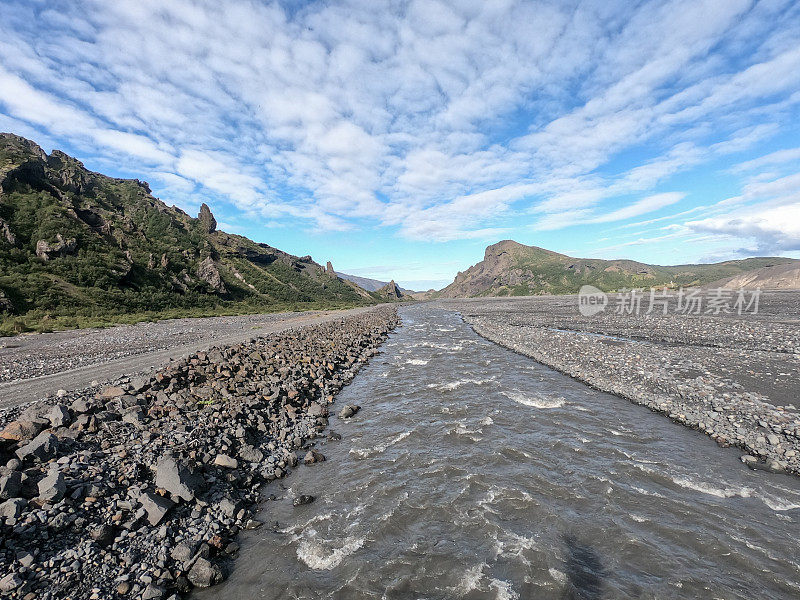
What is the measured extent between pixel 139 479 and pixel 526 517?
36.0 ft

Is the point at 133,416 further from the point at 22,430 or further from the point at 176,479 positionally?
the point at 176,479

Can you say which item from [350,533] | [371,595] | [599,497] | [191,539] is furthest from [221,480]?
[599,497]

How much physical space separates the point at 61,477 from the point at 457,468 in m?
11.2

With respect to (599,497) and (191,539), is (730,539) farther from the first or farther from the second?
(191,539)

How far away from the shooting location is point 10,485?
7301mm

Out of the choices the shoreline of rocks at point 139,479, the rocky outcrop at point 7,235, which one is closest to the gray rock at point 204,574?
the shoreline of rocks at point 139,479

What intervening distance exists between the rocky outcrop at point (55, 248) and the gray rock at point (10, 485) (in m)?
82.0

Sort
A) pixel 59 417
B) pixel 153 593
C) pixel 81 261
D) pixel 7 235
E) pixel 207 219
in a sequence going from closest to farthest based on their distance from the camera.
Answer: pixel 153 593 < pixel 59 417 < pixel 7 235 < pixel 81 261 < pixel 207 219

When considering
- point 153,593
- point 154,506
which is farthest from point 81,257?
point 153,593

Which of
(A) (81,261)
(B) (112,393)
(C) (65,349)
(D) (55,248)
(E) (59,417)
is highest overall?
(D) (55,248)

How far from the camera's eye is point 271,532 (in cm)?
843

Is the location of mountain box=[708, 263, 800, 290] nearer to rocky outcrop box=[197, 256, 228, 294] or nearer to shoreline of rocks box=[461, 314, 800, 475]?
shoreline of rocks box=[461, 314, 800, 475]

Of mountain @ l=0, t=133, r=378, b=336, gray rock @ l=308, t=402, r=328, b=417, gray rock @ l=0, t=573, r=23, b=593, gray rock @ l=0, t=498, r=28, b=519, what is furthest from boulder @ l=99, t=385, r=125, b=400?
mountain @ l=0, t=133, r=378, b=336

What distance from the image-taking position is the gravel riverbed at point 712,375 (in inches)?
486
